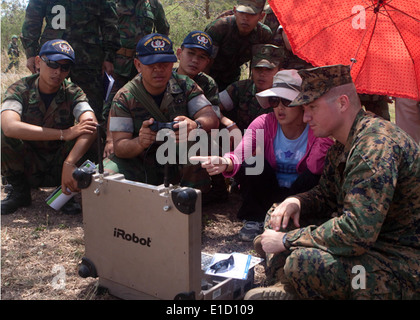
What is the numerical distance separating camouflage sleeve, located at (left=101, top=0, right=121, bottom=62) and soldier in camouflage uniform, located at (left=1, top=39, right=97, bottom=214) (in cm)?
136

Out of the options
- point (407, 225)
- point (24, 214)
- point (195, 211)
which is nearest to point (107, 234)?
point (195, 211)

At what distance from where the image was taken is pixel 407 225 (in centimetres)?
233

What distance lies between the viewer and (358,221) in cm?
215

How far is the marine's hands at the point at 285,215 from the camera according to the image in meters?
2.67

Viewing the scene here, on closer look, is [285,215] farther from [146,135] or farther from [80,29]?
[80,29]

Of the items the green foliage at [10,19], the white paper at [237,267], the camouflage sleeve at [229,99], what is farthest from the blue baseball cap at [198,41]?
the green foliage at [10,19]

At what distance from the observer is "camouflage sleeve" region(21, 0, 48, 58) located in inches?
206

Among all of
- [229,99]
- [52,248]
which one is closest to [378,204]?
[52,248]

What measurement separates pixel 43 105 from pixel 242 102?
1.96 meters

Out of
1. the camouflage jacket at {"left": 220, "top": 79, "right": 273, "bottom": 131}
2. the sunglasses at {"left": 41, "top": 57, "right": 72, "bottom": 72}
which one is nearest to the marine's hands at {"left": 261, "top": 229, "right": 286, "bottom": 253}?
the camouflage jacket at {"left": 220, "top": 79, "right": 273, "bottom": 131}

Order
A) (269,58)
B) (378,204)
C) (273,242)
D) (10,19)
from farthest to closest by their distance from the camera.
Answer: (10,19)
(269,58)
(273,242)
(378,204)

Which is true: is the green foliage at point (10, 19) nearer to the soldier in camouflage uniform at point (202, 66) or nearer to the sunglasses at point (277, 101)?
the soldier in camouflage uniform at point (202, 66)

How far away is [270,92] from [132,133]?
4.12 ft

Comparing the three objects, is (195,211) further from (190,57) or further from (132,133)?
(190,57)
